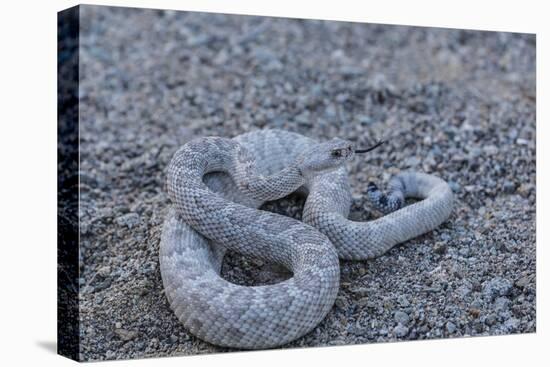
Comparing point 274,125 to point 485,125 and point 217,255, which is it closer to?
point 485,125

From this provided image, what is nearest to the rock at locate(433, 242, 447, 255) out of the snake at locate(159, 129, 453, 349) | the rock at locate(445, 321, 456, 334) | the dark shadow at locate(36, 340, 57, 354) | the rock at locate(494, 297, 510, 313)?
the snake at locate(159, 129, 453, 349)

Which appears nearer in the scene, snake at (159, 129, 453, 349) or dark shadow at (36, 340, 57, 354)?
snake at (159, 129, 453, 349)

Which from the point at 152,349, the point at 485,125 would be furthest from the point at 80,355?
the point at 485,125

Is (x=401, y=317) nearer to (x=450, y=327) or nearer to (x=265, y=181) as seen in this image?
(x=450, y=327)

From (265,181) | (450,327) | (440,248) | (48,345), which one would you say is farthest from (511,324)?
(48,345)

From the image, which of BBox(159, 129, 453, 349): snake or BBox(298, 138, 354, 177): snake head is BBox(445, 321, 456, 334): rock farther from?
BBox(298, 138, 354, 177): snake head

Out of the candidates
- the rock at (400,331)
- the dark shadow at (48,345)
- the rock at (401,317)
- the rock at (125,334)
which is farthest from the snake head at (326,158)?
the dark shadow at (48,345)
